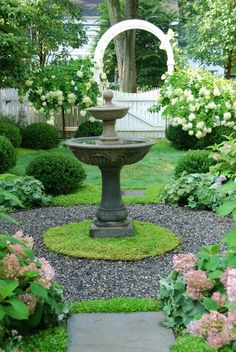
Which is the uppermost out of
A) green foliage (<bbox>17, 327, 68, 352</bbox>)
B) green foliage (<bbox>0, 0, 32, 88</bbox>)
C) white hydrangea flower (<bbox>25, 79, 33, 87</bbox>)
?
green foliage (<bbox>0, 0, 32, 88</bbox>)

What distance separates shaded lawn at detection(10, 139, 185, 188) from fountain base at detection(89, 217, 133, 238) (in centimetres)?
290

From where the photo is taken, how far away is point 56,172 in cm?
749

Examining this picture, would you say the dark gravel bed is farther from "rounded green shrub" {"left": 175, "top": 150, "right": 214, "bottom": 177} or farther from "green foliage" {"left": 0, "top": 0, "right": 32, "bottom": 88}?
"green foliage" {"left": 0, "top": 0, "right": 32, "bottom": 88}

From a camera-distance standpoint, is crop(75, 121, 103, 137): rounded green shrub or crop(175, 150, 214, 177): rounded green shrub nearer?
crop(175, 150, 214, 177): rounded green shrub

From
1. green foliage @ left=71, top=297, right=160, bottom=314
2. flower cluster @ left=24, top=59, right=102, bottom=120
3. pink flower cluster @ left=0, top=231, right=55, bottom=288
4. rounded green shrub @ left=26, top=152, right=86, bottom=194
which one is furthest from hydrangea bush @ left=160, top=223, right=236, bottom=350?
flower cluster @ left=24, top=59, right=102, bottom=120

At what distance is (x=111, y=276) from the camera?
4.54 metres

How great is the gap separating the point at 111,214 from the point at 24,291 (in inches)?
98.0

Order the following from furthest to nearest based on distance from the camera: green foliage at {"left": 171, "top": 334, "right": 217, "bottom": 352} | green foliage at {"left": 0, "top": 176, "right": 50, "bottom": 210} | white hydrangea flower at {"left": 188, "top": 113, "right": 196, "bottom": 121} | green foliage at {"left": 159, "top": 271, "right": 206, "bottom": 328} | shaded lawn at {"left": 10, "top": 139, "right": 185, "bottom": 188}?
white hydrangea flower at {"left": 188, "top": 113, "right": 196, "bottom": 121} → shaded lawn at {"left": 10, "top": 139, "right": 185, "bottom": 188} → green foliage at {"left": 0, "top": 176, "right": 50, "bottom": 210} → green foliage at {"left": 159, "top": 271, "right": 206, "bottom": 328} → green foliage at {"left": 171, "top": 334, "right": 217, "bottom": 352}

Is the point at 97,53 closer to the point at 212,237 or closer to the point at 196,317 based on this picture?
the point at 212,237

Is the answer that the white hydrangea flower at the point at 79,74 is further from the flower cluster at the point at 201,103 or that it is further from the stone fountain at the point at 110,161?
the stone fountain at the point at 110,161

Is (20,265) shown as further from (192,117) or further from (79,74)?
(79,74)

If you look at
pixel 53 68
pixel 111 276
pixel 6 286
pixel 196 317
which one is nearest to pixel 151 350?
pixel 196 317

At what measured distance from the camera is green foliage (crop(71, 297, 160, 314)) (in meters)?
3.69

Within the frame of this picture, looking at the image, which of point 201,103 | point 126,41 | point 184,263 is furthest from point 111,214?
point 126,41
